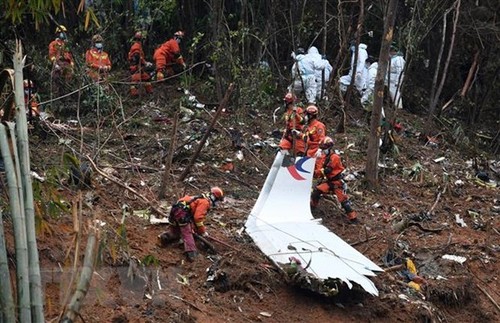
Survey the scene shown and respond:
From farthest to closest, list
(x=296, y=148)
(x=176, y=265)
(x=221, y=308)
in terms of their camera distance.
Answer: (x=296, y=148) → (x=176, y=265) → (x=221, y=308)

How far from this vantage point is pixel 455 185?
1285 cm

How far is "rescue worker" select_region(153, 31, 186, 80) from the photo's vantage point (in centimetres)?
1466

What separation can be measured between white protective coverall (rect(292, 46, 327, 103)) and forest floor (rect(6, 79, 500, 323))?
86 centimetres

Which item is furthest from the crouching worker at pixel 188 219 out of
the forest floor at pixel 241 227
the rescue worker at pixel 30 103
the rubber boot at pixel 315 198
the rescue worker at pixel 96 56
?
the rescue worker at pixel 96 56

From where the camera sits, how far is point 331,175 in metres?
10.2

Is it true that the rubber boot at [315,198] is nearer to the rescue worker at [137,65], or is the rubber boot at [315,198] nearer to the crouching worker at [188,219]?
the crouching worker at [188,219]

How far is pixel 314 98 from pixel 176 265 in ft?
27.0

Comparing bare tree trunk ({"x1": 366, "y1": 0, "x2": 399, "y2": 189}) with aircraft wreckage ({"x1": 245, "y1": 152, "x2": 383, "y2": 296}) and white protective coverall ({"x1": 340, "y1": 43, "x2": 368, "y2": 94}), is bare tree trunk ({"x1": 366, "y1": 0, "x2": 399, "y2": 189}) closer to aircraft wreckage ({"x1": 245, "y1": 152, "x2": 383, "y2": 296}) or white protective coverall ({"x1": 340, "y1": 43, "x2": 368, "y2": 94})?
aircraft wreckage ({"x1": 245, "y1": 152, "x2": 383, "y2": 296})

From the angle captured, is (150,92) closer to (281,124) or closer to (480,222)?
(281,124)

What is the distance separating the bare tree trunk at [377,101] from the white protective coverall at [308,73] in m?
3.74

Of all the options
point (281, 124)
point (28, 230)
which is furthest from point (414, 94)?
point (28, 230)

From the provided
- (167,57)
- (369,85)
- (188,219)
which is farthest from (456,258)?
(167,57)

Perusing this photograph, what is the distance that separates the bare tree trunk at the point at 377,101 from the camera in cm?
1128

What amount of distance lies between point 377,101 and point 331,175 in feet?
6.74
